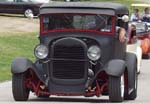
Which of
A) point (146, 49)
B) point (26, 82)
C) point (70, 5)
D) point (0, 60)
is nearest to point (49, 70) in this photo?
point (26, 82)

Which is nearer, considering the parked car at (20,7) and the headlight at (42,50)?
the headlight at (42,50)

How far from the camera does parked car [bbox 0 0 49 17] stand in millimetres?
49156

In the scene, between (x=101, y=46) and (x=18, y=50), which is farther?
(x=18, y=50)

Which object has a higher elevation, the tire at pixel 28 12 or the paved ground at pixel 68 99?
the tire at pixel 28 12

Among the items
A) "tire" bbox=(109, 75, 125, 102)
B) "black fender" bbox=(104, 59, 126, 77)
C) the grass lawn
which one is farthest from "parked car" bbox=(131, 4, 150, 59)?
"tire" bbox=(109, 75, 125, 102)

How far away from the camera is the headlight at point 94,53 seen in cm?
1354

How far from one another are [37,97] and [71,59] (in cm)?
165

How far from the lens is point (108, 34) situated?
13969mm

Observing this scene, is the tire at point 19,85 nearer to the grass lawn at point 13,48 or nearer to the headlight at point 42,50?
the headlight at point 42,50

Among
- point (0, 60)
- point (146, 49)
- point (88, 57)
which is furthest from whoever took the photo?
point (146, 49)

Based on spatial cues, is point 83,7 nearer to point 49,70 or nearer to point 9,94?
point 49,70

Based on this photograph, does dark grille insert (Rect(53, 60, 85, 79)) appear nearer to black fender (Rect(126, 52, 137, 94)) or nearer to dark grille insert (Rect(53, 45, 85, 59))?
dark grille insert (Rect(53, 45, 85, 59))

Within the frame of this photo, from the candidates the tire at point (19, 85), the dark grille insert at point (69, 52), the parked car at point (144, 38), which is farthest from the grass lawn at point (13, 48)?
the dark grille insert at point (69, 52)

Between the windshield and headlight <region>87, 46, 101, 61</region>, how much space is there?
0.59 m
